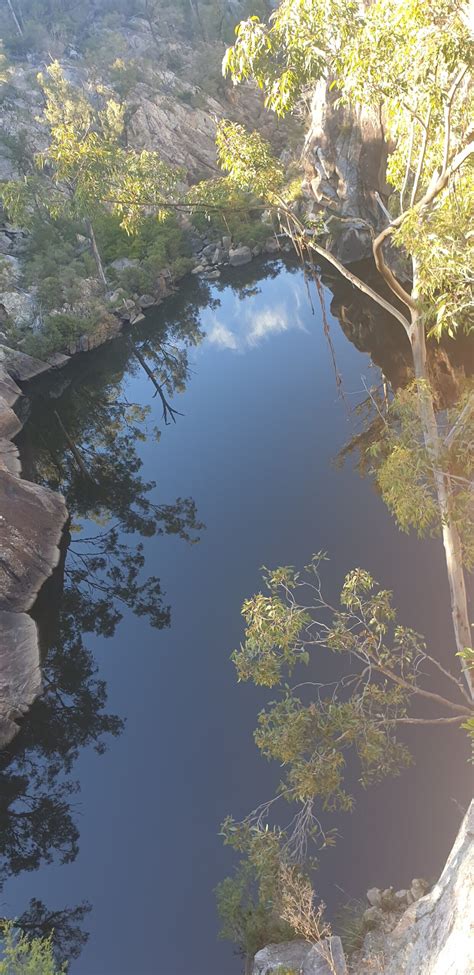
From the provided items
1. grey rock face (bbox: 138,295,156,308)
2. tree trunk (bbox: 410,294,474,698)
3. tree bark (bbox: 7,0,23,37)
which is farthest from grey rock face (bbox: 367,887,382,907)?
tree bark (bbox: 7,0,23,37)

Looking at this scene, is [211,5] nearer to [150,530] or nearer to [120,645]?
[150,530]

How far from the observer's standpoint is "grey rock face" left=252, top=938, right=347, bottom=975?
593 cm

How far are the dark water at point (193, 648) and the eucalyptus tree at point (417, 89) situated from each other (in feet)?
13.1

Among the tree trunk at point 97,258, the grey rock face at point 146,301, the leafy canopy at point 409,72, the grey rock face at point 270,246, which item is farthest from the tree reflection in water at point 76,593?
the grey rock face at point 270,246

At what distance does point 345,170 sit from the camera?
107 feet

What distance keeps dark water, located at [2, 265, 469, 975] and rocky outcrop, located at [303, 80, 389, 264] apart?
1003 centimetres

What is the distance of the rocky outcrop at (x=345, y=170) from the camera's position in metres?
30.7

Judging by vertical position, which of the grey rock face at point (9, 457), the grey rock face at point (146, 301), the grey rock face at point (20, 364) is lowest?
the grey rock face at point (9, 457)

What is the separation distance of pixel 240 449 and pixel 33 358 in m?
16.4

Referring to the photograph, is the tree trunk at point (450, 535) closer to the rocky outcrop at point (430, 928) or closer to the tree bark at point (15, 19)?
the rocky outcrop at point (430, 928)

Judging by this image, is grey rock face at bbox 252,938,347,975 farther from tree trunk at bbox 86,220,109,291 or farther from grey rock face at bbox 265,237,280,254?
grey rock face at bbox 265,237,280,254

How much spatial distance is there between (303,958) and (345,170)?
3512 cm

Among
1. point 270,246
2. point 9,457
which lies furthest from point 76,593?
point 270,246

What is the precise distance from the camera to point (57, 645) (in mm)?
13812
